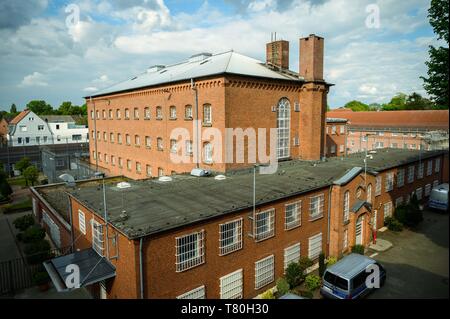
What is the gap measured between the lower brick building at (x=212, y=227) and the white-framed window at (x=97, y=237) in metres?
0.05

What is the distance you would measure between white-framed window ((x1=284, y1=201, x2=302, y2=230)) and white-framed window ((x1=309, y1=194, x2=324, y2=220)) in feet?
4.17

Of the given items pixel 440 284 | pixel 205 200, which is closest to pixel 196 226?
pixel 205 200

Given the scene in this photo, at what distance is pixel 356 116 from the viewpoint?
77.1 metres

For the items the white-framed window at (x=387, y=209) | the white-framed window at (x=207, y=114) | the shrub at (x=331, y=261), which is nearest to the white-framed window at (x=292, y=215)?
the shrub at (x=331, y=261)

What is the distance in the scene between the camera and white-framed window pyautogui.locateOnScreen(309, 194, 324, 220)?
2095cm

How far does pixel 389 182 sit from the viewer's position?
28.9 m

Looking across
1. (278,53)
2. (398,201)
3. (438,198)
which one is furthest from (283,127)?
(438,198)

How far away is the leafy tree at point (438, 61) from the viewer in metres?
16.6

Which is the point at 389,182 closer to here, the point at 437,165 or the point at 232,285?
the point at 437,165

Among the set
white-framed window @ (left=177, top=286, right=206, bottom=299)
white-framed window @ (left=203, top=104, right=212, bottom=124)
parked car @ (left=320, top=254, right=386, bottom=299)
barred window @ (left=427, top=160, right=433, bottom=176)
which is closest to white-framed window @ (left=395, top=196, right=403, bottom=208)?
barred window @ (left=427, top=160, right=433, bottom=176)

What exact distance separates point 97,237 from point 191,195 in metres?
5.44

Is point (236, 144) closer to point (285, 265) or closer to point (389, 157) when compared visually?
point (285, 265)

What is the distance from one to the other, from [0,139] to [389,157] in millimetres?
79308

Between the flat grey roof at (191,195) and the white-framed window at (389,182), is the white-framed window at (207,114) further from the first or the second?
the white-framed window at (389,182)
